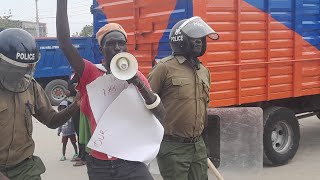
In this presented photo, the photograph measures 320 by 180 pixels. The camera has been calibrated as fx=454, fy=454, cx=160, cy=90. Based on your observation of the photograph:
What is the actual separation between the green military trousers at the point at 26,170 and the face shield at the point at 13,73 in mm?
418

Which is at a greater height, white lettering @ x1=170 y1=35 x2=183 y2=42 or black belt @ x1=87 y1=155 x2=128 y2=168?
white lettering @ x1=170 y1=35 x2=183 y2=42

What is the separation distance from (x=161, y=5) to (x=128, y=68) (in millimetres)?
3150

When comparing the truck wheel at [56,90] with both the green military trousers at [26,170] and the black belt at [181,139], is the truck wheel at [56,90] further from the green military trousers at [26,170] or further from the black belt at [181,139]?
the green military trousers at [26,170]

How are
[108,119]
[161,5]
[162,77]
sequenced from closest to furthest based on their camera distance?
1. [108,119]
2. [162,77]
3. [161,5]

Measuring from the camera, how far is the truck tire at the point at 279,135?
5.82 meters

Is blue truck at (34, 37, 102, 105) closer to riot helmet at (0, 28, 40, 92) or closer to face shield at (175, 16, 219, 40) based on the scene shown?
face shield at (175, 16, 219, 40)

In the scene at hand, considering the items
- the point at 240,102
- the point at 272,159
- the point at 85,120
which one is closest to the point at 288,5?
the point at 240,102

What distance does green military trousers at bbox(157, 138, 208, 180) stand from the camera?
3.28m

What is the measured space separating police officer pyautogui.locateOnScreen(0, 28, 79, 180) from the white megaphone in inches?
19.3

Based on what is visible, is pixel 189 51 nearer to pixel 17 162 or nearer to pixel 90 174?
pixel 90 174

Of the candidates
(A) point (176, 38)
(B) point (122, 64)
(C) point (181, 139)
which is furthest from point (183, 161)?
(B) point (122, 64)

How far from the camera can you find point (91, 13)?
6652 mm

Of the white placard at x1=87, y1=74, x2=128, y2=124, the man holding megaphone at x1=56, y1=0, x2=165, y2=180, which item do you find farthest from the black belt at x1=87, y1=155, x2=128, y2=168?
the white placard at x1=87, y1=74, x2=128, y2=124

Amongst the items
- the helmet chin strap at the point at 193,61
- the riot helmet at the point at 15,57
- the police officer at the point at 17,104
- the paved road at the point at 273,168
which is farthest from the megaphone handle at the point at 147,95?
the paved road at the point at 273,168
